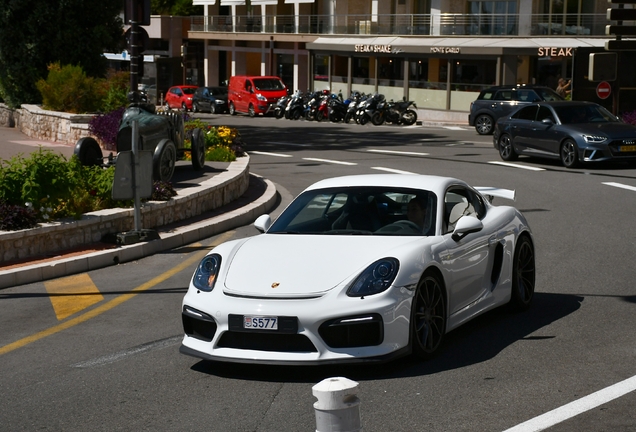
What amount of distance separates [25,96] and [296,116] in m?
17.4

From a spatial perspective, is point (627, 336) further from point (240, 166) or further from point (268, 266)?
point (240, 166)

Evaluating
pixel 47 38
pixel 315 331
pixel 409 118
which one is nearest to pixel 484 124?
pixel 409 118

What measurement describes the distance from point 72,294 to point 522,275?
14.3 feet

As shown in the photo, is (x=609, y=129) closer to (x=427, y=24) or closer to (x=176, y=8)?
(x=427, y=24)

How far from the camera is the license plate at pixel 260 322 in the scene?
6879 millimetres

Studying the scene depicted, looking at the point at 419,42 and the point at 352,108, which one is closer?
the point at 352,108

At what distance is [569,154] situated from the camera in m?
23.3

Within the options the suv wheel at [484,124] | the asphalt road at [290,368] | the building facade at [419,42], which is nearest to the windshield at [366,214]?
the asphalt road at [290,368]

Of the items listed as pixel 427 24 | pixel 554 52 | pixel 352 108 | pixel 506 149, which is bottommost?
pixel 352 108

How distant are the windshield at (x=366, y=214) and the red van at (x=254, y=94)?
1701 inches

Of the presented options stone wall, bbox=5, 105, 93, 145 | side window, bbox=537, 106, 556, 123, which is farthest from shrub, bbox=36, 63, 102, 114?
side window, bbox=537, 106, 556, 123

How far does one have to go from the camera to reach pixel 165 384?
6988 mm

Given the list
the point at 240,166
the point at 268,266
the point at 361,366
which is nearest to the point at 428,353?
→ the point at 361,366

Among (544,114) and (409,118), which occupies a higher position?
(544,114)
